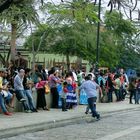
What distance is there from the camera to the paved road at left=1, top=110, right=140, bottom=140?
13953 mm

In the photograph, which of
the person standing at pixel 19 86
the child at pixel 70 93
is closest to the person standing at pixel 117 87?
the child at pixel 70 93

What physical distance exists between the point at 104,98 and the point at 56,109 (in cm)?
771

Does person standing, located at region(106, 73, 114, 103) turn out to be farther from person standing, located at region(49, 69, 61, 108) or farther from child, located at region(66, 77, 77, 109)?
person standing, located at region(49, 69, 61, 108)

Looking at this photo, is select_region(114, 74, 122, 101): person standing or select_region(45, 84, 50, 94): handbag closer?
select_region(45, 84, 50, 94): handbag

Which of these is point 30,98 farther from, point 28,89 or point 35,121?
point 35,121

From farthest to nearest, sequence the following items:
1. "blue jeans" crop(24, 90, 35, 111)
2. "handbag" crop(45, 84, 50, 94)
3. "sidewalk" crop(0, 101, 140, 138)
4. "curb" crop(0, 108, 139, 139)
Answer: "handbag" crop(45, 84, 50, 94) < "blue jeans" crop(24, 90, 35, 111) < "sidewalk" crop(0, 101, 140, 138) < "curb" crop(0, 108, 139, 139)

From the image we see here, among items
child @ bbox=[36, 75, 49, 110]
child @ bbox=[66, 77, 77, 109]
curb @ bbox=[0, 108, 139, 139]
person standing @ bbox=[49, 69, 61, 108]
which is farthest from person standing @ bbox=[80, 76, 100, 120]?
person standing @ bbox=[49, 69, 61, 108]

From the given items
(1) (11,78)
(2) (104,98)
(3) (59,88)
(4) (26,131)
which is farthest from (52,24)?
(4) (26,131)

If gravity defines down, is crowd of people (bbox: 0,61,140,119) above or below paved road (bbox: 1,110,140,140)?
above

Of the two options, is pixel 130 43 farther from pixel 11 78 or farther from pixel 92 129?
pixel 92 129

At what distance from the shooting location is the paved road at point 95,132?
13953 millimetres

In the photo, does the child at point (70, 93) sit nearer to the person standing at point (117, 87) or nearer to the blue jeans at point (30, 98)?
the blue jeans at point (30, 98)

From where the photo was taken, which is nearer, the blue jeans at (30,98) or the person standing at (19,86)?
the person standing at (19,86)

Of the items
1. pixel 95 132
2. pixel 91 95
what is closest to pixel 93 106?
pixel 91 95
